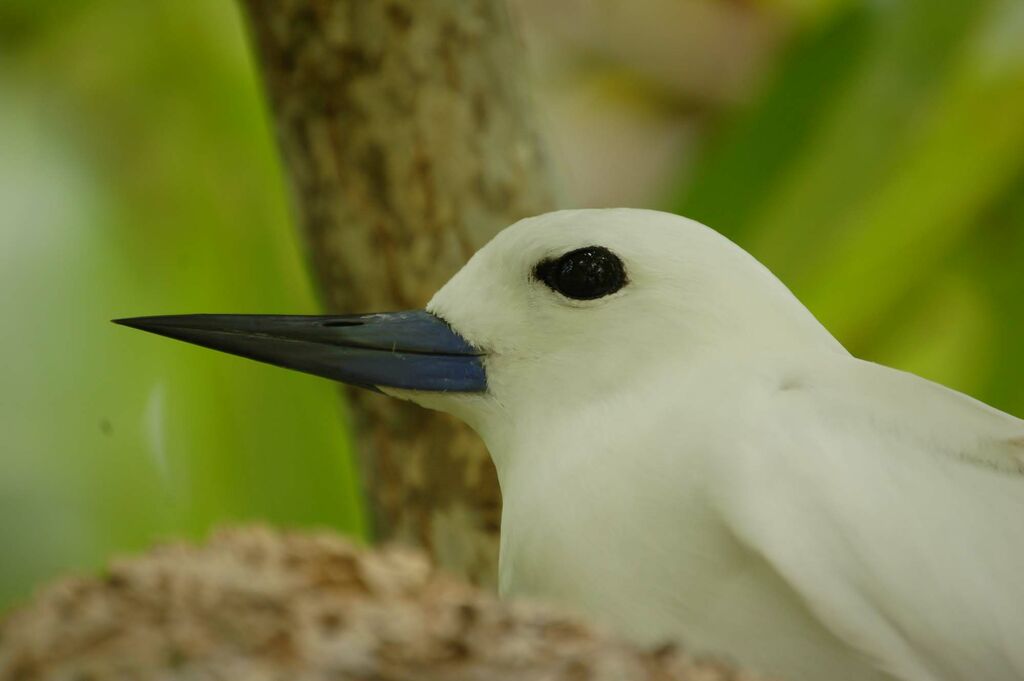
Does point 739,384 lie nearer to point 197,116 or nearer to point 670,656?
point 670,656

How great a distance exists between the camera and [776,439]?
3.56 ft

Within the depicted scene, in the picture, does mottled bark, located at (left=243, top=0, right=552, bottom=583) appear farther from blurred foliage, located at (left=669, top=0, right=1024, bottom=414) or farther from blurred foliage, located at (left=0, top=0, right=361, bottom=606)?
blurred foliage, located at (left=669, top=0, right=1024, bottom=414)

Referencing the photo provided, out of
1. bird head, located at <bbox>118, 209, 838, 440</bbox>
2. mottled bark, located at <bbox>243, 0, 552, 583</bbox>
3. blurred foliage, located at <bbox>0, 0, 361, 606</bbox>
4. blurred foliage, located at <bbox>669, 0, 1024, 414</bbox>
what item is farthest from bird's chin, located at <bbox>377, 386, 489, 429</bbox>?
blurred foliage, located at <bbox>669, 0, 1024, 414</bbox>

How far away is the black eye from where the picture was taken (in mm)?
→ 1258

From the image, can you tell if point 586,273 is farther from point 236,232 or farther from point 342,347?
Answer: point 236,232

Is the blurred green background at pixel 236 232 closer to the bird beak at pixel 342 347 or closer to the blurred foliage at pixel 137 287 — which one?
the blurred foliage at pixel 137 287

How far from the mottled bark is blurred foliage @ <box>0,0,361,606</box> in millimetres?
445

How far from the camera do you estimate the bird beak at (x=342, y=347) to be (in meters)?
1.29

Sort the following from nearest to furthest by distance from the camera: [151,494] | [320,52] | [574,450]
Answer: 1. [574,450]
2. [320,52]
3. [151,494]

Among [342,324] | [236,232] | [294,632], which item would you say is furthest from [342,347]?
[236,232]

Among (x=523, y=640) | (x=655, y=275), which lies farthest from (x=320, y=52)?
(x=523, y=640)

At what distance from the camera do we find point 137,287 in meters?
2.22

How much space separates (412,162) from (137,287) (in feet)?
Result: 2.46

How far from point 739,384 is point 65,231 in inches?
54.8
